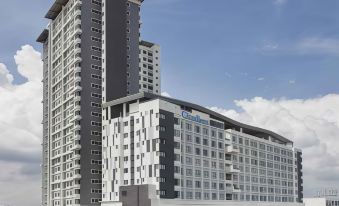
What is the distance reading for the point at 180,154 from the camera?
383 ft

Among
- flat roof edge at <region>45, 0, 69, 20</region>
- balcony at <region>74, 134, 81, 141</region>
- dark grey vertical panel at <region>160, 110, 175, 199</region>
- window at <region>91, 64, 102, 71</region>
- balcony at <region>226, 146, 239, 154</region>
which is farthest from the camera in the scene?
flat roof edge at <region>45, 0, 69, 20</region>

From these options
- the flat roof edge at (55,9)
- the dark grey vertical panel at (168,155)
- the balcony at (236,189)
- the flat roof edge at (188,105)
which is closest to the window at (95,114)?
the flat roof edge at (188,105)

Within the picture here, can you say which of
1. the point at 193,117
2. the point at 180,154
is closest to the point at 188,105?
the point at 193,117

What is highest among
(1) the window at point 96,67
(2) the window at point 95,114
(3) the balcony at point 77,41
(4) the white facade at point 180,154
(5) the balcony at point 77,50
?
(3) the balcony at point 77,41

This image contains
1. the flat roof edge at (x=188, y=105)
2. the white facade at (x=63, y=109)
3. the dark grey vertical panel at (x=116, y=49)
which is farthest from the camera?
the dark grey vertical panel at (x=116, y=49)

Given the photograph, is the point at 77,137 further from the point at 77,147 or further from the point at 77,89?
the point at 77,89

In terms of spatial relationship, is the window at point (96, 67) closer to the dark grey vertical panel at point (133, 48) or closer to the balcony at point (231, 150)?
the dark grey vertical panel at point (133, 48)

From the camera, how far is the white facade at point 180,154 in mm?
114188

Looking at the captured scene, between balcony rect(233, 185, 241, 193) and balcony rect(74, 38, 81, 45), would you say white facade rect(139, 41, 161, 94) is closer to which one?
balcony rect(74, 38, 81, 45)

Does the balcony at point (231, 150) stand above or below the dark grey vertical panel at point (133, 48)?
below

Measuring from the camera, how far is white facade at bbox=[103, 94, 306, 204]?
114188mm

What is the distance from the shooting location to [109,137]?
419 ft

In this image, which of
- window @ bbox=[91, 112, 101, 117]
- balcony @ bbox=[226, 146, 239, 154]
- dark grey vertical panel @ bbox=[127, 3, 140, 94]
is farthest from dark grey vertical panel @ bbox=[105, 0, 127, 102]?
balcony @ bbox=[226, 146, 239, 154]

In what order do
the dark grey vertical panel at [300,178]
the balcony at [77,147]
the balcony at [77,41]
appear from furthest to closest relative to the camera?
the dark grey vertical panel at [300,178], the balcony at [77,41], the balcony at [77,147]
